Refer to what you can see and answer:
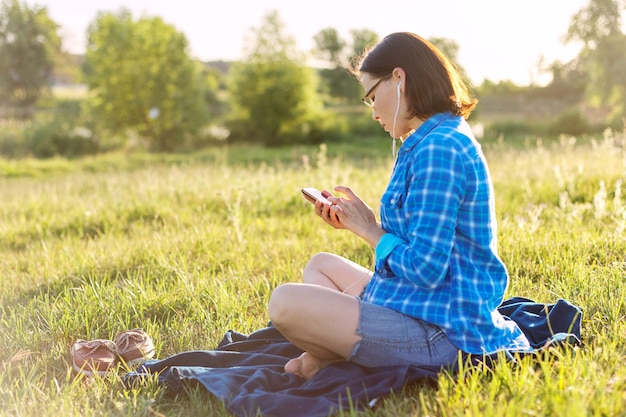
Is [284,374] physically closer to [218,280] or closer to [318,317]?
[318,317]

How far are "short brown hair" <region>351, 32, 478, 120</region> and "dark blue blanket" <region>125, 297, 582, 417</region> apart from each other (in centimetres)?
98

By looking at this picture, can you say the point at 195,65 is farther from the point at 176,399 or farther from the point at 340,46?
the point at 176,399

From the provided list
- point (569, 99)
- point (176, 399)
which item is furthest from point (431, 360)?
point (569, 99)

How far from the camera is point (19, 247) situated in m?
6.13

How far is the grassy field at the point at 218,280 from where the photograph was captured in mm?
2363

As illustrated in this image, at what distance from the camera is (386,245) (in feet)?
8.13

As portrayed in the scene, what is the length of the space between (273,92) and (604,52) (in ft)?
53.7

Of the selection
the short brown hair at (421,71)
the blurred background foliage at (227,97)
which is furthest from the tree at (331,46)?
the short brown hair at (421,71)

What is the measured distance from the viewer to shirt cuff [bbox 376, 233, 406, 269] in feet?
8.07

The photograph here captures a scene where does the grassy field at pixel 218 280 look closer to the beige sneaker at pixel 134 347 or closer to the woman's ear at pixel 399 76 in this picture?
the beige sneaker at pixel 134 347

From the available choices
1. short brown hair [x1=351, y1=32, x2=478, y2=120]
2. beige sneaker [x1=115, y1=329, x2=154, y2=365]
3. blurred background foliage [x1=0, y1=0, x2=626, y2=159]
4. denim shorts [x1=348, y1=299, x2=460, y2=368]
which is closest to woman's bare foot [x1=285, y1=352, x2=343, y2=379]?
denim shorts [x1=348, y1=299, x2=460, y2=368]

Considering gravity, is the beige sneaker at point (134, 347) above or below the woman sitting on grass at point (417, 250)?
below

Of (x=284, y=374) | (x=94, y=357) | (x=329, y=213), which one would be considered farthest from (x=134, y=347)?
(x=329, y=213)

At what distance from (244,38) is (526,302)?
85.6 ft
